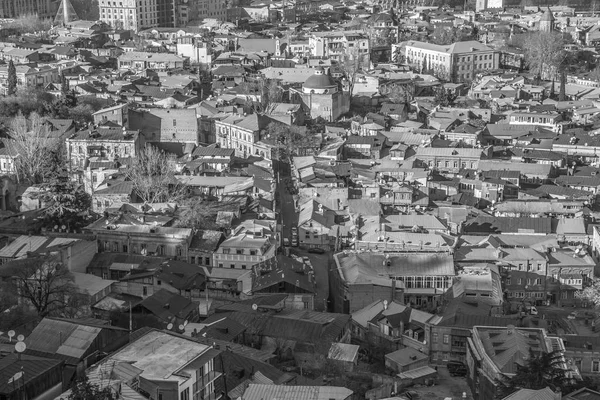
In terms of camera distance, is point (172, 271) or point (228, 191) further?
point (228, 191)

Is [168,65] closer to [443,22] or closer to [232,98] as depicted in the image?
[232,98]

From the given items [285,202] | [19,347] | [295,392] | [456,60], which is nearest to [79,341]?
[19,347]

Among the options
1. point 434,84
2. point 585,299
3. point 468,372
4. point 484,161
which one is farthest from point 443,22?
point 468,372

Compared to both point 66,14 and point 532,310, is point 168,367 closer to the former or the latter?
point 532,310

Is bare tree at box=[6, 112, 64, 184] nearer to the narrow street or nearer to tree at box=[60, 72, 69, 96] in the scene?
tree at box=[60, 72, 69, 96]

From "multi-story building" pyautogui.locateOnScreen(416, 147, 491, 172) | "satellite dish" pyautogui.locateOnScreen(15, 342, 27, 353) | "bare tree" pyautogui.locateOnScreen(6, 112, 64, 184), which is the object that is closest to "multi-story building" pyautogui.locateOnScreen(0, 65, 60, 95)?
"bare tree" pyautogui.locateOnScreen(6, 112, 64, 184)

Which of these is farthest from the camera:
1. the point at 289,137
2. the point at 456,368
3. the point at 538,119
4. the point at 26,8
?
the point at 26,8
